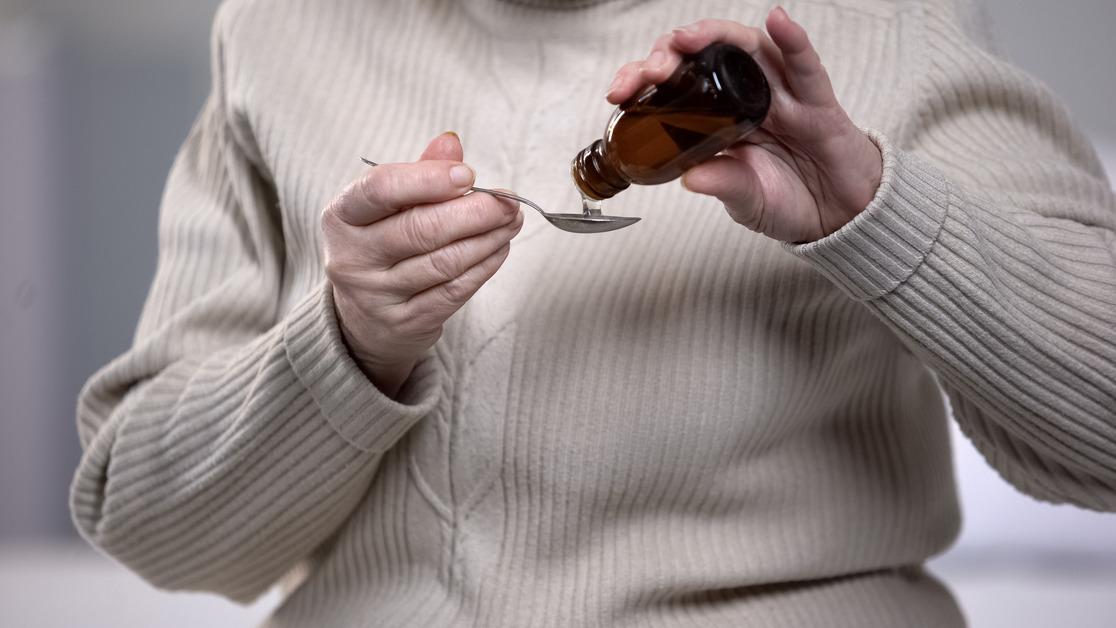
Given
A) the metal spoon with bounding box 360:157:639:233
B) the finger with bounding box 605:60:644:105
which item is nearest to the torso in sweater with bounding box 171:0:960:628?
the metal spoon with bounding box 360:157:639:233

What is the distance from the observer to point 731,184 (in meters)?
0.63

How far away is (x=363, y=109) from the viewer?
91 centimetres

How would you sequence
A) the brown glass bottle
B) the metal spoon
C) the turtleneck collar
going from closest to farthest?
1. the brown glass bottle
2. the metal spoon
3. the turtleneck collar

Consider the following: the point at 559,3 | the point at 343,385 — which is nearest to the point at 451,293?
the point at 343,385

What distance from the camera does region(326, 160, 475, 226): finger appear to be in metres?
0.63

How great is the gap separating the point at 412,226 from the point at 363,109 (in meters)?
0.30

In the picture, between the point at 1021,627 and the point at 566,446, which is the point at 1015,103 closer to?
the point at 566,446

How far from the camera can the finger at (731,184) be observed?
63 centimetres

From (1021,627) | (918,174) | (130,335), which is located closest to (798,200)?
(918,174)

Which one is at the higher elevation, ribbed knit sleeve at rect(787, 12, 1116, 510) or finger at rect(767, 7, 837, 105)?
finger at rect(767, 7, 837, 105)

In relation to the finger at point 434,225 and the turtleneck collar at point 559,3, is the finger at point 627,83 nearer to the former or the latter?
the finger at point 434,225

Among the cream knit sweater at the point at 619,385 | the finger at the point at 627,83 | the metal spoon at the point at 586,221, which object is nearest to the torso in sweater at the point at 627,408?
the cream knit sweater at the point at 619,385

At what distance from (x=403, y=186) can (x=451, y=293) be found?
0.08 m

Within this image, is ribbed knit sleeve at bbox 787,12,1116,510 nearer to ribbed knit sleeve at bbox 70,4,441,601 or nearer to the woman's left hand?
the woman's left hand
